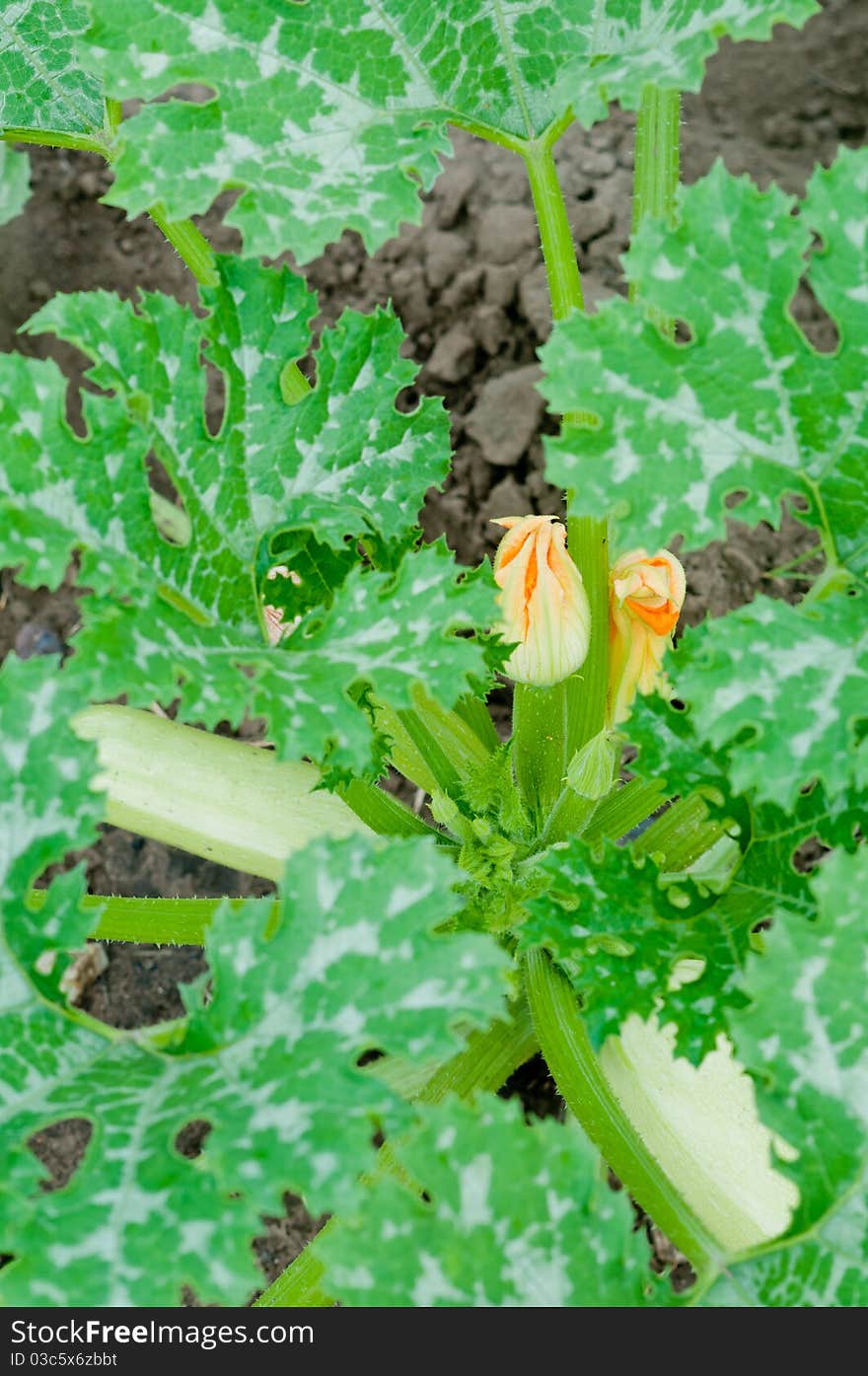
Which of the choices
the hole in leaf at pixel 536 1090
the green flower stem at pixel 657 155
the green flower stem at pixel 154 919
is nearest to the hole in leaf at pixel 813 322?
the green flower stem at pixel 657 155

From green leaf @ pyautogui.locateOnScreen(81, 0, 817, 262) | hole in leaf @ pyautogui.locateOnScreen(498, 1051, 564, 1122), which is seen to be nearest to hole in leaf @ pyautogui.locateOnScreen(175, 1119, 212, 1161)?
hole in leaf @ pyautogui.locateOnScreen(498, 1051, 564, 1122)

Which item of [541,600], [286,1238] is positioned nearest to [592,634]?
[541,600]

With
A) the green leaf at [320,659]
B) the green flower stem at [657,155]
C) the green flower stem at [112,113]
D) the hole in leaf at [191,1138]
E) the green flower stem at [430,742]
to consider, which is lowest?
the hole in leaf at [191,1138]

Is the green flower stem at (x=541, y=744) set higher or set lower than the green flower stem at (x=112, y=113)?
lower

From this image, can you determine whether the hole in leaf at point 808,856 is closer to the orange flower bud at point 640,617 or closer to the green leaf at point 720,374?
the orange flower bud at point 640,617

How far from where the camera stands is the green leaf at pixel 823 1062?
1.07 metres

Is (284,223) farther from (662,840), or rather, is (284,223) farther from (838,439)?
(662,840)

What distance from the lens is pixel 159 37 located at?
4.43 ft

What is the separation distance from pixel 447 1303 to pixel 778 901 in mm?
529

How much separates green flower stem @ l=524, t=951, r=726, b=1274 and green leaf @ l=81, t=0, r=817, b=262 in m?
0.85

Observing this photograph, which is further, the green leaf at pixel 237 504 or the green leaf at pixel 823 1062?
the green leaf at pixel 237 504

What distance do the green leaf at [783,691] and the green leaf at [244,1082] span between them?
0.92 ft

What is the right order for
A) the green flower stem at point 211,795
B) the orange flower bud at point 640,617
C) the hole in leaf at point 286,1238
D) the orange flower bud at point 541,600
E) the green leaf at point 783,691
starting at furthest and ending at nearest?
the hole in leaf at point 286,1238 → the green flower stem at point 211,795 → the orange flower bud at point 640,617 → the orange flower bud at point 541,600 → the green leaf at point 783,691

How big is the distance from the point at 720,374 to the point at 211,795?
1031 mm
